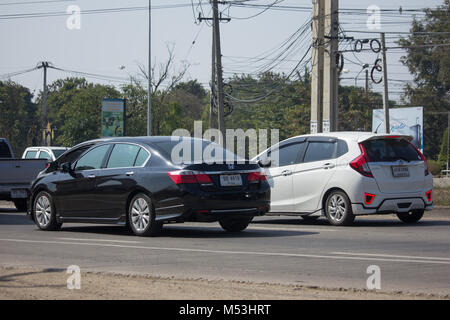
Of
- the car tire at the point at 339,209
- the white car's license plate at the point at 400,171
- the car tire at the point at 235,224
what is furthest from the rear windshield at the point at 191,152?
the white car's license plate at the point at 400,171

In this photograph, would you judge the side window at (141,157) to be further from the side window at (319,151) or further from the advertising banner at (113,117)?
the advertising banner at (113,117)

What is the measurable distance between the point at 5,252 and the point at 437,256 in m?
5.49

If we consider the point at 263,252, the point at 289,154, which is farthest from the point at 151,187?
the point at 289,154

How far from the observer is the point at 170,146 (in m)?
12.9

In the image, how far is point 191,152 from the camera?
41.8 feet

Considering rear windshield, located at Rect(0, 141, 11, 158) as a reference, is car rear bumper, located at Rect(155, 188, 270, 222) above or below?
below

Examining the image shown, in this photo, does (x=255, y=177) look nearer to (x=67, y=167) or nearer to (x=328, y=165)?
(x=328, y=165)

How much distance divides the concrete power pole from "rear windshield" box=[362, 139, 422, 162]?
9.15 metres

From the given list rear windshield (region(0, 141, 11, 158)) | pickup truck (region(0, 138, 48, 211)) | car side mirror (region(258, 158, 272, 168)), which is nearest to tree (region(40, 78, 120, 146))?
rear windshield (region(0, 141, 11, 158))

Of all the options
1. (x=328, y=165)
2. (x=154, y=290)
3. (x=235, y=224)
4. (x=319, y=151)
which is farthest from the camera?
(x=319, y=151)

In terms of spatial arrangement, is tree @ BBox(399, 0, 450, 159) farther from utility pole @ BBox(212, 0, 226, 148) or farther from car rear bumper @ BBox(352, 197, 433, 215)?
car rear bumper @ BBox(352, 197, 433, 215)

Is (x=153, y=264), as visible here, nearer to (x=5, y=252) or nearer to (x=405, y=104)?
(x=5, y=252)

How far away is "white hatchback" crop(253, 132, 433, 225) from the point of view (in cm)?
1432

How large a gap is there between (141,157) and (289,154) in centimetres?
386
